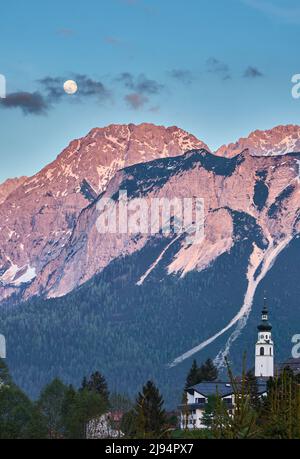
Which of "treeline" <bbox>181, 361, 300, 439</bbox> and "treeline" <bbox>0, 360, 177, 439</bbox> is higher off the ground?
"treeline" <bbox>0, 360, 177, 439</bbox>

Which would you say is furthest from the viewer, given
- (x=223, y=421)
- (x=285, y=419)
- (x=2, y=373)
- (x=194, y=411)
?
(x=194, y=411)

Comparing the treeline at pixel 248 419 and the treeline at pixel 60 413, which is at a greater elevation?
the treeline at pixel 60 413

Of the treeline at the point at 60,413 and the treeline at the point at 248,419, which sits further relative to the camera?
the treeline at the point at 60,413

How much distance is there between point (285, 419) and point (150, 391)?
110750mm

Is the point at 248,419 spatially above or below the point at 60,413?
below

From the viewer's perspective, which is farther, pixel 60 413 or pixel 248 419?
pixel 60 413

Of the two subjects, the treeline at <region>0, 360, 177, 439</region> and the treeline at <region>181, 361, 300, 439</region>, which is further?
the treeline at <region>0, 360, 177, 439</region>

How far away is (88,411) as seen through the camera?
15900 cm
